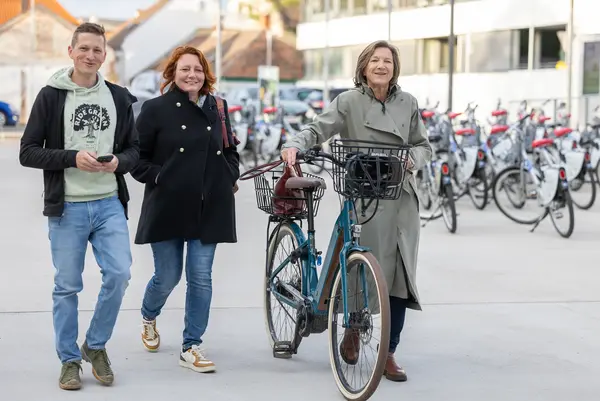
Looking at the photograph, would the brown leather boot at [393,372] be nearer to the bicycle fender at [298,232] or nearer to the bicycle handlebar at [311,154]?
the bicycle fender at [298,232]

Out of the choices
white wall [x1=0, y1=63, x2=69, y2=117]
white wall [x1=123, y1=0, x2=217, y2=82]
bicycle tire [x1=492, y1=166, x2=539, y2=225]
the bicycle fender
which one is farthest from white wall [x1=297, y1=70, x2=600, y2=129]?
the bicycle fender

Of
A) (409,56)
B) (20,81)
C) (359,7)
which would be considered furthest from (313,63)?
(20,81)

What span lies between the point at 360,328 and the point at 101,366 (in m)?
1.24

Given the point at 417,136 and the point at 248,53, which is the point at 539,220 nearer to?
the point at 417,136

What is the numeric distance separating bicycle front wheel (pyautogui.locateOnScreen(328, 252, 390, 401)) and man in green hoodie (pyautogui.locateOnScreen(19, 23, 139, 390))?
1019mm

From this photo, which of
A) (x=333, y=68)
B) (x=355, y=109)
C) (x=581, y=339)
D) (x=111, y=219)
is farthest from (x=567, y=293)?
(x=333, y=68)

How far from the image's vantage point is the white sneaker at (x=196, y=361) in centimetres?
575

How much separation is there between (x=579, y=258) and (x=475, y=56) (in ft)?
145

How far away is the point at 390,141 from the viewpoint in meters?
5.68

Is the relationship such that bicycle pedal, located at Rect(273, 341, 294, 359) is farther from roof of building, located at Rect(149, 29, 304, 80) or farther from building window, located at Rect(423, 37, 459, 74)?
roof of building, located at Rect(149, 29, 304, 80)

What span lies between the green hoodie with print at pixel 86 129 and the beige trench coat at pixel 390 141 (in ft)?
2.99

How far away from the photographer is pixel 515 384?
18.4 ft

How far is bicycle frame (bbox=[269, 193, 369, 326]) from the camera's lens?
5.29 m

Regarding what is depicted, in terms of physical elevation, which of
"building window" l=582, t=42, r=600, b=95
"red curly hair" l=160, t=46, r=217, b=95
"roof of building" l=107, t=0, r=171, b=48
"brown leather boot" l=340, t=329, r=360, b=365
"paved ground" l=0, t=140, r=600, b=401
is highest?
"roof of building" l=107, t=0, r=171, b=48
